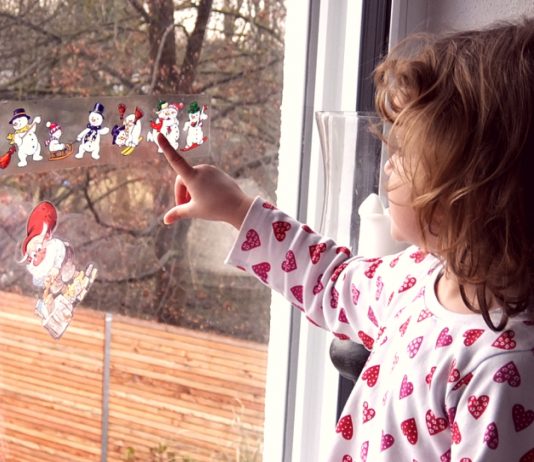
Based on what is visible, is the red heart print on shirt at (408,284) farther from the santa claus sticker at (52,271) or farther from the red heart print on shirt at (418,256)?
the santa claus sticker at (52,271)

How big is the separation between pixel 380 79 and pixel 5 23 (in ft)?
1.39

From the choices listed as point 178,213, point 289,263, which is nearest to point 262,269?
point 289,263

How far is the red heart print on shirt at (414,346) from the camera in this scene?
3.62 ft

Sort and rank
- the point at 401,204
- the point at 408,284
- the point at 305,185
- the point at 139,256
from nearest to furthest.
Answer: the point at 401,204, the point at 408,284, the point at 139,256, the point at 305,185

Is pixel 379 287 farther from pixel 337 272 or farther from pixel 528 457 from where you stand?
pixel 528 457

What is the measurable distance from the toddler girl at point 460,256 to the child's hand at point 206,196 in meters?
0.09

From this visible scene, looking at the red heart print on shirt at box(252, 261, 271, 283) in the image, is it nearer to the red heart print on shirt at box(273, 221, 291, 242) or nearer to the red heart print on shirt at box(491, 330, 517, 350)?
the red heart print on shirt at box(273, 221, 291, 242)

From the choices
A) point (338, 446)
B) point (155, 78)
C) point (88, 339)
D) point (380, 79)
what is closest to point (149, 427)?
point (88, 339)

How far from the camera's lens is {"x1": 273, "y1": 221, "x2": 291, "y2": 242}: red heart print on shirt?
1294 mm

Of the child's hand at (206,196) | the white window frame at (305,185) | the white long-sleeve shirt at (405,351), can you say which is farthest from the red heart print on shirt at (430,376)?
the white window frame at (305,185)

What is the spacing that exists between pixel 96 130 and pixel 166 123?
0.47ft

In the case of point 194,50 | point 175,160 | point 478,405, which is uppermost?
point 194,50

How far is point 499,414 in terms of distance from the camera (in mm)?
1002

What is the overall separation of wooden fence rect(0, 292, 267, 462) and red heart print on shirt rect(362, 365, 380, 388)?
35 cm
